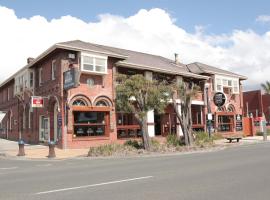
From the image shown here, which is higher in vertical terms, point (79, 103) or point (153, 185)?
point (79, 103)

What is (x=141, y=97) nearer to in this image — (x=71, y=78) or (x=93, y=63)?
(x=71, y=78)

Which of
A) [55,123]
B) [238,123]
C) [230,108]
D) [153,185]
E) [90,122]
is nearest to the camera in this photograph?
[153,185]

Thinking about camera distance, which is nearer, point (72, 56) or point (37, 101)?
point (72, 56)

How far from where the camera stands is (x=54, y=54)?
28.6 metres

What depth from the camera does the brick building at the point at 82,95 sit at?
27.0 m

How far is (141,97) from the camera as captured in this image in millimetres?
23141

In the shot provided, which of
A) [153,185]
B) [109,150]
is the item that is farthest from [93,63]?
[153,185]

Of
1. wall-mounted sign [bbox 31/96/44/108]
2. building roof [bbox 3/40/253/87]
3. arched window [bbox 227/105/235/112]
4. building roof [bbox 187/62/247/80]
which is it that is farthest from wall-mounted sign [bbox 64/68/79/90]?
arched window [bbox 227/105/235/112]

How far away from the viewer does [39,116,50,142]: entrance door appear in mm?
29672

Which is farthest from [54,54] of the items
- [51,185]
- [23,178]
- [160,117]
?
[51,185]

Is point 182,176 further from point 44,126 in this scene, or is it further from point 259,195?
point 44,126

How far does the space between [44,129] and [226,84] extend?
2051 centimetres

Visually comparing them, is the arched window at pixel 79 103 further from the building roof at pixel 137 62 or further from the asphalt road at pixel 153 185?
the asphalt road at pixel 153 185

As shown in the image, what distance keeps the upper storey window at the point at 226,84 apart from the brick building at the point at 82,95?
1.25 meters
